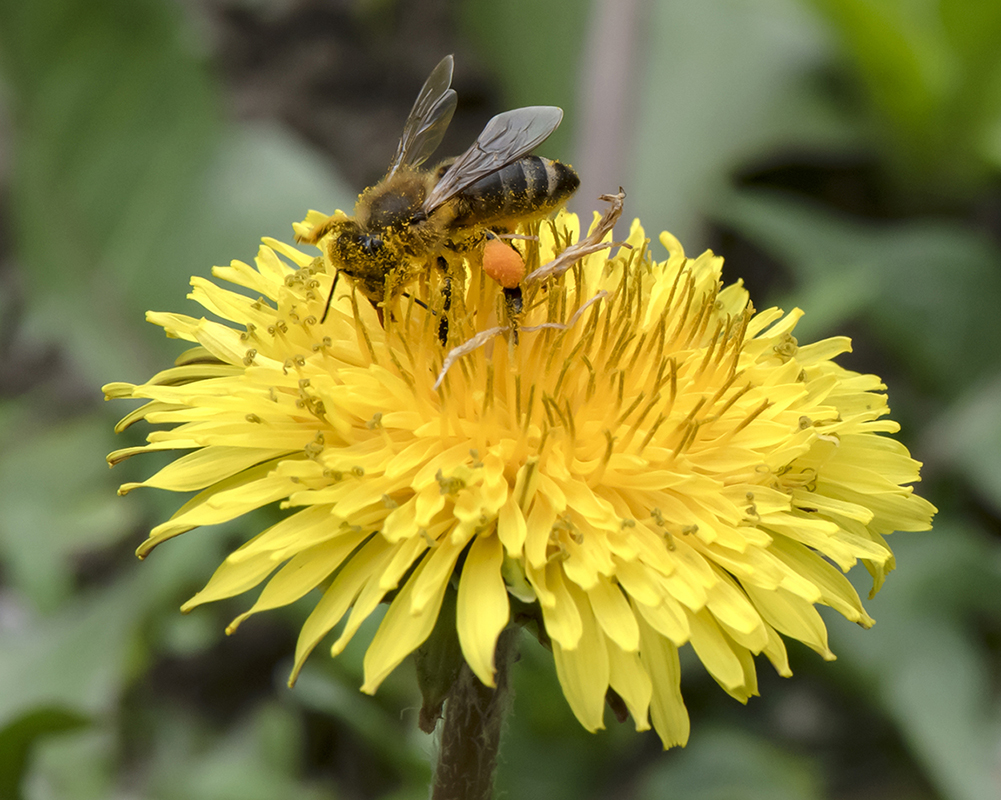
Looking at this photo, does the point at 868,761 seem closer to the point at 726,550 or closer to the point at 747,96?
the point at 726,550

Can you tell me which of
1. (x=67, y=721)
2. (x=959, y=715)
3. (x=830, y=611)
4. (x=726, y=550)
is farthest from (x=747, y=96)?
(x=67, y=721)

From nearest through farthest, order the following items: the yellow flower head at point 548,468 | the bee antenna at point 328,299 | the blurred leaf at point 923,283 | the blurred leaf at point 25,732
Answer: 1. the yellow flower head at point 548,468
2. the bee antenna at point 328,299
3. the blurred leaf at point 25,732
4. the blurred leaf at point 923,283

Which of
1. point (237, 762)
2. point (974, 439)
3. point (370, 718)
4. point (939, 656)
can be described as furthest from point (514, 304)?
point (974, 439)

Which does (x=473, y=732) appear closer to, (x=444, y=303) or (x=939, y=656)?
(x=444, y=303)

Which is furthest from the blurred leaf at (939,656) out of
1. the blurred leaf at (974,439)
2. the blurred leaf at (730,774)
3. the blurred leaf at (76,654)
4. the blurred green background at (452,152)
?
the blurred leaf at (76,654)

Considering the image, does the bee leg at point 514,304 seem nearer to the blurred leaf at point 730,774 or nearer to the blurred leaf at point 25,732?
the blurred leaf at point 25,732
